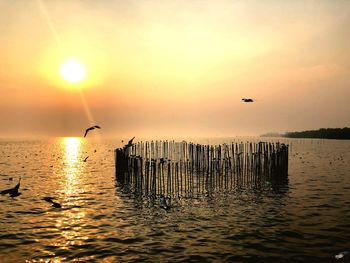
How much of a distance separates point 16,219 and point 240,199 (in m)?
12.0

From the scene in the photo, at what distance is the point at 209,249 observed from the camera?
12156mm

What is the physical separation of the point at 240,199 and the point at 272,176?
8425 millimetres

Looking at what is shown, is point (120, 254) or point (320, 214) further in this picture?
point (320, 214)

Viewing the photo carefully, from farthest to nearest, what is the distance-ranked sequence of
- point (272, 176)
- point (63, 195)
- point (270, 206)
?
point (272, 176)
point (63, 195)
point (270, 206)

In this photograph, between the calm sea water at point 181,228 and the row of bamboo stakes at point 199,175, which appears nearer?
the calm sea water at point 181,228

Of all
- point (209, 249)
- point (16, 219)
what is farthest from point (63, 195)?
point (209, 249)

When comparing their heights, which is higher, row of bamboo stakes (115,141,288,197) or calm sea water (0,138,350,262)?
row of bamboo stakes (115,141,288,197)

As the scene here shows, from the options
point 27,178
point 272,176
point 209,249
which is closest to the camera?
point 209,249

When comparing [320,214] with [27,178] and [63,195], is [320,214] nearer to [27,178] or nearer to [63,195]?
[63,195]

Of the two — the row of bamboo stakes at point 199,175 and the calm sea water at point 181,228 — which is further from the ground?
the row of bamboo stakes at point 199,175

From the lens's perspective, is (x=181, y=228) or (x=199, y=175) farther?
(x=199, y=175)

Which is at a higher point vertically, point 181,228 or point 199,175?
point 199,175

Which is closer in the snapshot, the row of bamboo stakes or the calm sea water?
the calm sea water

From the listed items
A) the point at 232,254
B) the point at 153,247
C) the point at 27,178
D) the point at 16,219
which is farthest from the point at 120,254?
the point at 27,178
